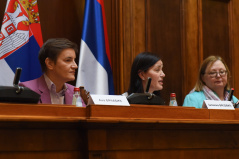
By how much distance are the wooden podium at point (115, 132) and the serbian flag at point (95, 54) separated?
1467 mm

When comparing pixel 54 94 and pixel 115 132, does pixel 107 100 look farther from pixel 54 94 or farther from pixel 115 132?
pixel 54 94

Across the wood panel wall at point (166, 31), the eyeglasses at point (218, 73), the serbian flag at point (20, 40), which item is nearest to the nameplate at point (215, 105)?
the eyeglasses at point (218, 73)

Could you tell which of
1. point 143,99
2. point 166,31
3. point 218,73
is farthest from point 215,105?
point 166,31

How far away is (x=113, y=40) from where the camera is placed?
12.0 feet

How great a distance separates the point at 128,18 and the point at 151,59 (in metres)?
0.79

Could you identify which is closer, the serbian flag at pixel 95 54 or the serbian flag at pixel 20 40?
the serbian flag at pixel 20 40

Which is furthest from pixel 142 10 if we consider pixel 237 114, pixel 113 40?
pixel 237 114

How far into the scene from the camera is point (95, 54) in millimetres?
3342

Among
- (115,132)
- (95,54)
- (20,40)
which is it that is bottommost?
(115,132)

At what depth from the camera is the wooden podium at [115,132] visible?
148 centimetres

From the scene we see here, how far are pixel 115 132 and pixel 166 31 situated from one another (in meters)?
2.44

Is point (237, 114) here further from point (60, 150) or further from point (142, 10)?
point (142, 10)

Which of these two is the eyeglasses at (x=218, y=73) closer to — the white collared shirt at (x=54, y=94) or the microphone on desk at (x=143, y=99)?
the white collared shirt at (x=54, y=94)

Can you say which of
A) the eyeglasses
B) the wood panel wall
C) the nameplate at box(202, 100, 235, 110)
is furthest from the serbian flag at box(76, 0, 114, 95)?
the nameplate at box(202, 100, 235, 110)
